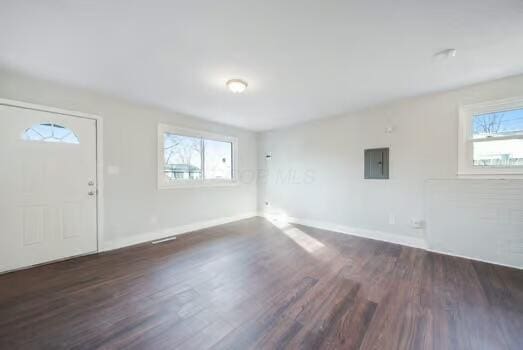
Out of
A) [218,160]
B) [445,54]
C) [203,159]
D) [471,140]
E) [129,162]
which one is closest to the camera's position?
[445,54]

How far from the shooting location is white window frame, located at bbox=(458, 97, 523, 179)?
8.70 feet

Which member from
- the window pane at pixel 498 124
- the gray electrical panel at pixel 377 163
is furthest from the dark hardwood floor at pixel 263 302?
the window pane at pixel 498 124

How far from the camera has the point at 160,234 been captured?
382 cm

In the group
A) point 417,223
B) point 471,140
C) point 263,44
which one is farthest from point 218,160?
point 471,140

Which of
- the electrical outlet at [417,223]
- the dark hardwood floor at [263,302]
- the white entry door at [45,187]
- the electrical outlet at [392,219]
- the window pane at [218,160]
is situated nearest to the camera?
the dark hardwood floor at [263,302]

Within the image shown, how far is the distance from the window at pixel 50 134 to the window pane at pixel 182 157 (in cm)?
133

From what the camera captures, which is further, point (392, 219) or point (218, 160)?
point (218, 160)

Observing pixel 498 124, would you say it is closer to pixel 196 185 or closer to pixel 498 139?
pixel 498 139

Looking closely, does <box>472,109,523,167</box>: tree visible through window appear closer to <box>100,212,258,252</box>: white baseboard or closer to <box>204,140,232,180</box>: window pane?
<box>204,140,232,180</box>: window pane

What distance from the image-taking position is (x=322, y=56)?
216 cm

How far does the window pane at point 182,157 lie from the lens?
4012 millimetres

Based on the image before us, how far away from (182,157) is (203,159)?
49cm

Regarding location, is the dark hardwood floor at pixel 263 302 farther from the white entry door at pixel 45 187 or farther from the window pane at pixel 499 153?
the window pane at pixel 499 153

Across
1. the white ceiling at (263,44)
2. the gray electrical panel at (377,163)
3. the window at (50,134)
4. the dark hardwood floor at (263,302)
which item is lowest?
the dark hardwood floor at (263,302)
